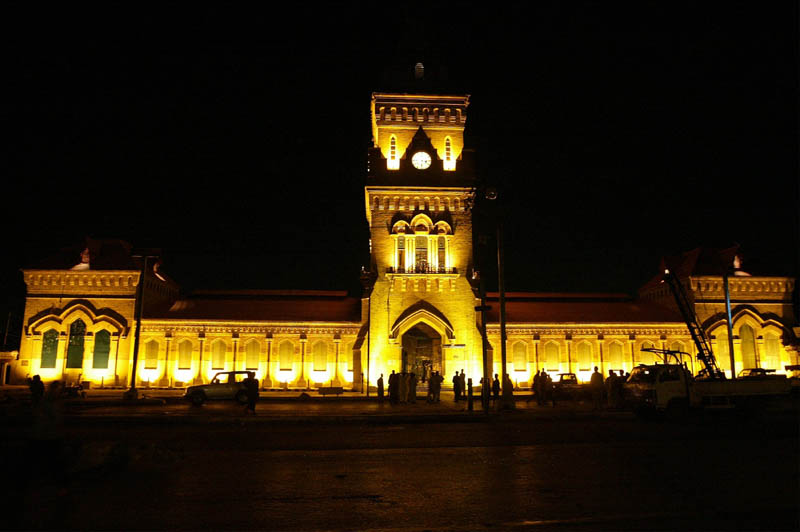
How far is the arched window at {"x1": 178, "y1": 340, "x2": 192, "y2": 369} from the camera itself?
40.0m

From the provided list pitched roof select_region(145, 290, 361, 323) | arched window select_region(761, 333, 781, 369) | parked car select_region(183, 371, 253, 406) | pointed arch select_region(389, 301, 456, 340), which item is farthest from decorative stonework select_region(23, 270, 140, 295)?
arched window select_region(761, 333, 781, 369)

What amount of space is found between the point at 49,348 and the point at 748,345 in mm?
46861

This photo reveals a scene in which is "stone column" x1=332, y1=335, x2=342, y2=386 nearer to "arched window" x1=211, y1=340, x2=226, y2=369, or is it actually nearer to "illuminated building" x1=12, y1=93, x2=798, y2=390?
"illuminated building" x1=12, y1=93, x2=798, y2=390

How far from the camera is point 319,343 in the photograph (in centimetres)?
4081

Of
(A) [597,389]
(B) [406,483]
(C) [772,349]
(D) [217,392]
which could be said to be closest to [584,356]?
(C) [772,349]

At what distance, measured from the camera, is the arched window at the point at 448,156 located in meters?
42.2

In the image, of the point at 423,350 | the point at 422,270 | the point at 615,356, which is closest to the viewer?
the point at 422,270

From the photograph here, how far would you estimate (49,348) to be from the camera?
129 ft

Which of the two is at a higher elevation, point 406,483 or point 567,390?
point 567,390

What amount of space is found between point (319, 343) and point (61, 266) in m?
18.0

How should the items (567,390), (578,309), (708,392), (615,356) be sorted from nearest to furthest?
(708,392) → (567,390) → (615,356) → (578,309)

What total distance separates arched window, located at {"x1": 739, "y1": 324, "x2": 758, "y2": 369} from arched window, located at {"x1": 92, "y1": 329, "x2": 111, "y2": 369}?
1678 inches

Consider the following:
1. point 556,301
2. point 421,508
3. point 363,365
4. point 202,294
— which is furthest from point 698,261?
point 421,508

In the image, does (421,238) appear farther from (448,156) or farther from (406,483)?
(406,483)
